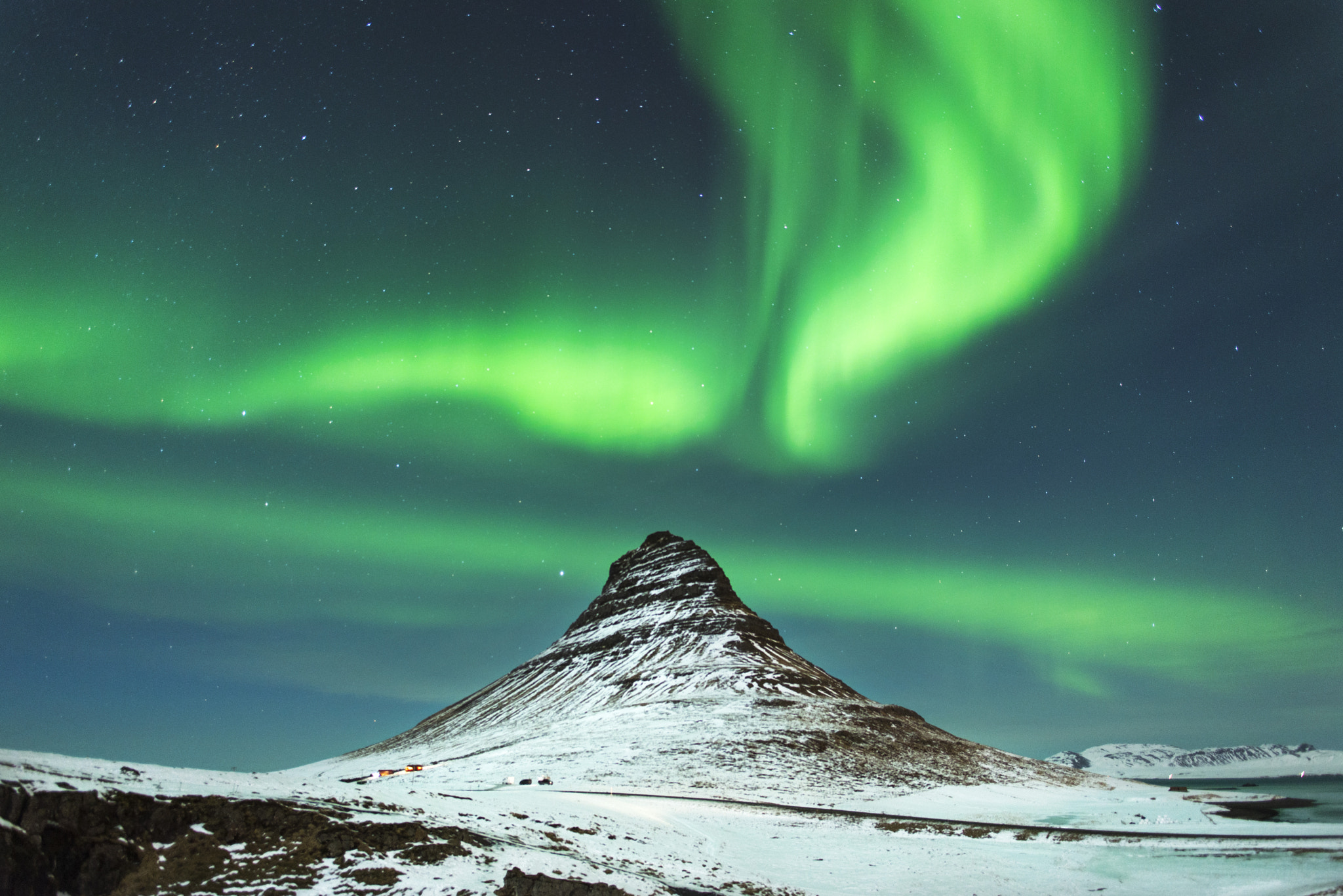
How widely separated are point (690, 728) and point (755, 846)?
6185 centimetres

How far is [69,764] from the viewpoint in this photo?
1864 centimetres

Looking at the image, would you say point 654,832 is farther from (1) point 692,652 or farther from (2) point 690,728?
(1) point 692,652

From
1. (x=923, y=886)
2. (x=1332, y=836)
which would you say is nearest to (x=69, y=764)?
(x=923, y=886)

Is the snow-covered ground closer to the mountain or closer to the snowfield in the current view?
the snowfield

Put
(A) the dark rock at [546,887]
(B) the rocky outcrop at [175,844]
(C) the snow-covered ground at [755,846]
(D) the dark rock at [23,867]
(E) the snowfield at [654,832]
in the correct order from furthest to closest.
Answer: (C) the snow-covered ground at [755,846] < (A) the dark rock at [546,887] < (E) the snowfield at [654,832] < (B) the rocky outcrop at [175,844] < (D) the dark rock at [23,867]

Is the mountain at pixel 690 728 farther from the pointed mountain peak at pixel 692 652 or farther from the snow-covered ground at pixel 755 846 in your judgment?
the snow-covered ground at pixel 755 846

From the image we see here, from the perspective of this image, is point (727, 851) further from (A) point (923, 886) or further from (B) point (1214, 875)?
(B) point (1214, 875)

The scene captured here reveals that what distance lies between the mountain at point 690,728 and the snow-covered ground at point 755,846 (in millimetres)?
Result: 22914

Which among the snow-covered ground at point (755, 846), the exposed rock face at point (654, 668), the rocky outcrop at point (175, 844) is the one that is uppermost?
the exposed rock face at point (654, 668)

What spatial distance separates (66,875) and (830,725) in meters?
90.9

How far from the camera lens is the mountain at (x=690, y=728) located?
70.5 meters

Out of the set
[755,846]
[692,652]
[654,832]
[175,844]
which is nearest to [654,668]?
[692,652]

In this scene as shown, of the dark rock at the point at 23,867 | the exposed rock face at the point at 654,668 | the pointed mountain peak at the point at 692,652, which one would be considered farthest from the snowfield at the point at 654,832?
the exposed rock face at the point at 654,668

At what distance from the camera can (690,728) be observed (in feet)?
299
